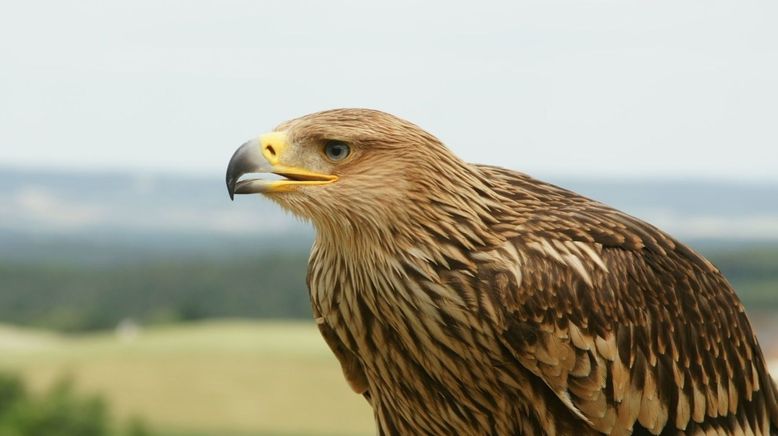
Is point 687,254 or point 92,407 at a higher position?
point 687,254

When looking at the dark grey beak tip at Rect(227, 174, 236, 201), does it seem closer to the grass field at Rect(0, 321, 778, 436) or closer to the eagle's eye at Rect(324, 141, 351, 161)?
the eagle's eye at Rect(324, 141, 351, 161)

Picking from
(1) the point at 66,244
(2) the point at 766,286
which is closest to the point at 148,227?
(1) the point at 66,244

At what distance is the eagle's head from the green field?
470 inches

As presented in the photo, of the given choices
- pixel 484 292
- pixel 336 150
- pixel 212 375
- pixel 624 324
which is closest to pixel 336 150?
pixel 336 150

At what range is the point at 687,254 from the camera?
3914 mm

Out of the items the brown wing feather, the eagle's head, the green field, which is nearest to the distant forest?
the green field

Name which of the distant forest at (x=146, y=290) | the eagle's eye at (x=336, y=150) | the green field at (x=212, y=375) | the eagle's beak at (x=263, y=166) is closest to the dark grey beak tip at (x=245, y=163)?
the eagle's beak at (x=263, y=166)

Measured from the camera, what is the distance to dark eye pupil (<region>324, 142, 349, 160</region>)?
3221 mm

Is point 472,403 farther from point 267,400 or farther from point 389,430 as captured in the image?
point 267,400

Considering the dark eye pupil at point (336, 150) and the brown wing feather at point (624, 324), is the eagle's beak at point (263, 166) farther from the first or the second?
the brown wing feather at point (624, 324)

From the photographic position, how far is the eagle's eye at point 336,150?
10.6ft

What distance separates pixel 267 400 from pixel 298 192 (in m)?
13.4

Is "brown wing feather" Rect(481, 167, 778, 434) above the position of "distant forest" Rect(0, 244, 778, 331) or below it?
above

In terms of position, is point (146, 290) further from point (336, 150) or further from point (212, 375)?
point (336, 150)
